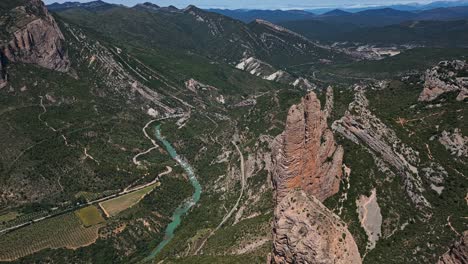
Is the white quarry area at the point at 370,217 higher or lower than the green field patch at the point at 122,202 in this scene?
higher

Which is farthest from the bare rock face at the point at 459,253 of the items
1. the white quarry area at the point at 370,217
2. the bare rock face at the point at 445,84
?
the bare rock face at the point at 445,84

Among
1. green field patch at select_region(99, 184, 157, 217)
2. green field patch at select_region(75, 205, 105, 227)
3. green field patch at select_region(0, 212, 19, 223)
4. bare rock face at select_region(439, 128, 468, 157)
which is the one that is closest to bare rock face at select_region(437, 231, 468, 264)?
bare rock face at select_region(439, 128, 468, 157)

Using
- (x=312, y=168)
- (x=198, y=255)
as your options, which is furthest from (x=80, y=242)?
(x=312, y=168)

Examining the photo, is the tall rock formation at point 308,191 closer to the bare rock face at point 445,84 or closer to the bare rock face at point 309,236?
the bare rock face at point 309,236

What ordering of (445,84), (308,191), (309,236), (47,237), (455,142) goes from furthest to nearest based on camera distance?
(47,237) → (445,84) → (455,142) → (308,191) → (309,236)

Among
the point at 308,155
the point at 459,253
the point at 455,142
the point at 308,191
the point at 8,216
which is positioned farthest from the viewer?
the point at 8,216

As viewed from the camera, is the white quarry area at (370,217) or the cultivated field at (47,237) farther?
the cultivated field at (47,237)

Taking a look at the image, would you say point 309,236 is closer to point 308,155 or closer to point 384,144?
point 308,155

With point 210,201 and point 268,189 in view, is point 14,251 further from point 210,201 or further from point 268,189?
point 268,189

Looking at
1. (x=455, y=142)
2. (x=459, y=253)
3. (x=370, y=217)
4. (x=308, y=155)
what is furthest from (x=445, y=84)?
(x=459, y=253)
